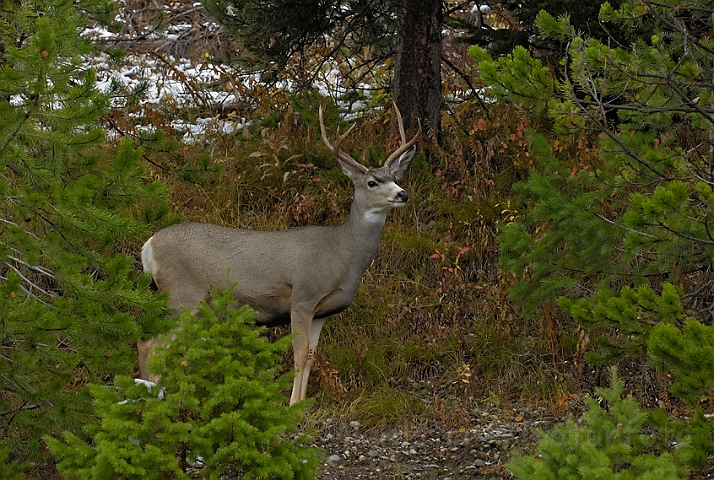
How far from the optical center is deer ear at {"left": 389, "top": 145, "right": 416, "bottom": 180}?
27.2 feet

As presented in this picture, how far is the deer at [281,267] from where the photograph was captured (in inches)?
302

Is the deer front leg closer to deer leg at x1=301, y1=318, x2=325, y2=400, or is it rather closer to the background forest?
deer leg at x1=301, y1=318, x2=325, y2=400

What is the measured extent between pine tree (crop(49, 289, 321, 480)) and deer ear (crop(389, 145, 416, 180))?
343 centimetres

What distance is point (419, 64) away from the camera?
32.3ft

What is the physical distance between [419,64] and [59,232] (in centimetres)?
532

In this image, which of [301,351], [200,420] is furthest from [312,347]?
[200,420]

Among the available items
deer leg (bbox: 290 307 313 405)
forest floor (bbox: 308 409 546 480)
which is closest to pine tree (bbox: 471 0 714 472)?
forest floor (bbox: 308 409 546 480)

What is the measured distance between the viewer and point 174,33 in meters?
15.6

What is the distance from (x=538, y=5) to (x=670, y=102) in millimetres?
2942

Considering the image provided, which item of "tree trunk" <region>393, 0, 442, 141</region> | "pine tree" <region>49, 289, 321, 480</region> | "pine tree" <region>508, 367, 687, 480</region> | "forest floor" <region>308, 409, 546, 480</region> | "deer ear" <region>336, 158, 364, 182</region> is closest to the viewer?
"pine tree" <region>508, 367, 687, 480</region>

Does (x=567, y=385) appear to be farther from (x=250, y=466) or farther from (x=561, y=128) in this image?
(x=250, y=466)

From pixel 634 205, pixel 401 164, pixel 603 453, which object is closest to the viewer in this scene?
pixel 603 453

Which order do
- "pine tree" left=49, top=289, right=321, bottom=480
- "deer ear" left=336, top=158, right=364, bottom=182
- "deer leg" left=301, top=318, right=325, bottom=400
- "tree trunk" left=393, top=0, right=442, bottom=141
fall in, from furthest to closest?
"tree trunk" left=393, top=0, right=442, bottom=141 < "deer ear" left=336, top=158, right=364, bottom=182 < "deer leg" left=301, top=318, right=325, bottom=400 < "pine tree" left=49, top=289, right=321, bottom=480

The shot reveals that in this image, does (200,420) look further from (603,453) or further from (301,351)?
(301,351)
